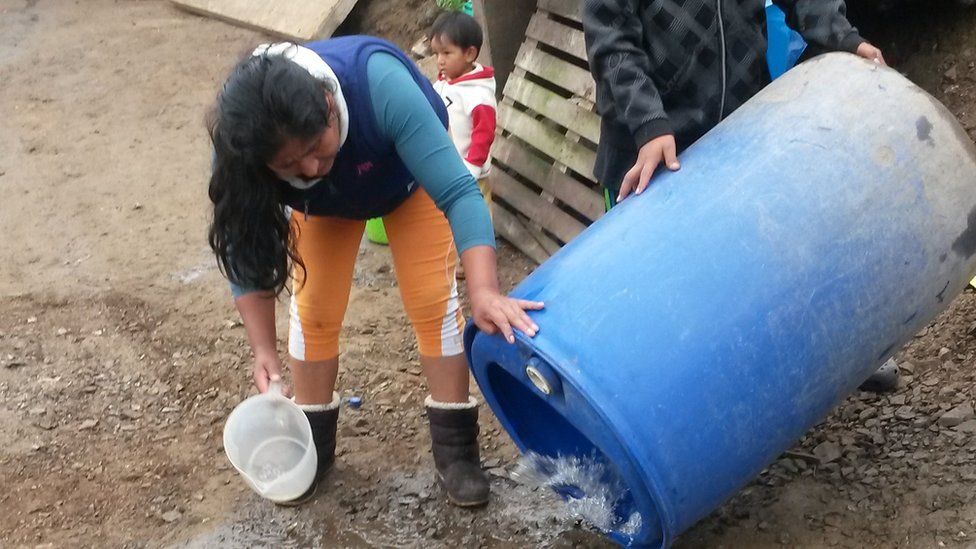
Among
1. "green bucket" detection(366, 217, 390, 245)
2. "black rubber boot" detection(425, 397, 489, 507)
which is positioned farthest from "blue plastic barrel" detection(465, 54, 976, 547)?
"green bucket" detection(366, 217, 390, 245)

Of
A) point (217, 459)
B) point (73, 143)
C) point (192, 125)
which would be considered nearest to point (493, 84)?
point (217, 459)

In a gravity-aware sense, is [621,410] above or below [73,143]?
above

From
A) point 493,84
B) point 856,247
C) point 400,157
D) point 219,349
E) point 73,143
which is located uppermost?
point 856,247

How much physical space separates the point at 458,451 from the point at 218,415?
2.87ft

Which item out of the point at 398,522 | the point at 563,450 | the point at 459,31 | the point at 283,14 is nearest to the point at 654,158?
the point at 563,450

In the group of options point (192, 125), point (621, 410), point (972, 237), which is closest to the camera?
point (621, 410)

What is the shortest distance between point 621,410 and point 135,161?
3968mm

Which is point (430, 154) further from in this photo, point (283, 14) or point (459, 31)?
point (283, 14)

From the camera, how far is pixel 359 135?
213 centimetres

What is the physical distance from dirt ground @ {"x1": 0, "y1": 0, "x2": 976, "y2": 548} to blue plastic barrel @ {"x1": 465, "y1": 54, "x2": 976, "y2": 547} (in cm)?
45

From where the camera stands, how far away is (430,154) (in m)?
2.07

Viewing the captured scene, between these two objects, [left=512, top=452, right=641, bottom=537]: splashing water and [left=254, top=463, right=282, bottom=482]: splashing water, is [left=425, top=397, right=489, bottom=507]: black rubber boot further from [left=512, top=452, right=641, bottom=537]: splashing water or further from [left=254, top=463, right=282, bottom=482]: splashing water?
[left=254, top=463, right=282, bottom=482]: splashing water

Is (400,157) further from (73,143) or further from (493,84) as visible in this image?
(73,143)

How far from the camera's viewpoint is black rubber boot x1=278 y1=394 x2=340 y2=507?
2.68 metres
